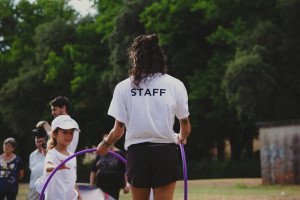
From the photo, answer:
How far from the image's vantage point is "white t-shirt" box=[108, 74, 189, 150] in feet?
15.9

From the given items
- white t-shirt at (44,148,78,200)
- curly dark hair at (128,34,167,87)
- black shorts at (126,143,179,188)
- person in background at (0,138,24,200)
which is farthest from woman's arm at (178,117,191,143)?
person in background at (0,138,24,200)

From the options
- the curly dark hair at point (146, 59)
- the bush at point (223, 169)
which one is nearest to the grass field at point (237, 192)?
the bush at point (223, 169)

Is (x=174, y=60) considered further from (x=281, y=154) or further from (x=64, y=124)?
(x=64, y=124)

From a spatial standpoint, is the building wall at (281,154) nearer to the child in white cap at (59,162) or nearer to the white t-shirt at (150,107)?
the child in white cap at (59,162)

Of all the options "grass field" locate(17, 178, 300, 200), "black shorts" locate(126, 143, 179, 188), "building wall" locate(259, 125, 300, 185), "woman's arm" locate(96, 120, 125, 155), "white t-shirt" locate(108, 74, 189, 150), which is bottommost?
"grass field" locate(17, 178, 300, 200)

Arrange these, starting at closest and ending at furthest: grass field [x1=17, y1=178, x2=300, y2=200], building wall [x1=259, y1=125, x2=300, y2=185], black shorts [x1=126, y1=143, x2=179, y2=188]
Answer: black shorts [x1=126, y1=143, x2=179, y2=188]
grass field [x1=17, y1=178, x2=300, y2=200]
building wall [x1=259, y1=125, x2=300, y2=185]

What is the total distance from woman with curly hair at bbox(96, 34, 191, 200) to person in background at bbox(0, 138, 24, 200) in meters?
6.54

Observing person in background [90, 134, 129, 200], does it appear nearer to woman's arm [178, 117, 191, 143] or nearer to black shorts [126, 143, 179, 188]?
woman's arm [178, 117, 191, 143]

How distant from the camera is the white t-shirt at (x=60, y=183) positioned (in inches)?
261

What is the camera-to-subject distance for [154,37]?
5109 mm

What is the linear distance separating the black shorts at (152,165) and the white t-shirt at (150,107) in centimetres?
7

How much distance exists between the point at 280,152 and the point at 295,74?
7349 millimetres

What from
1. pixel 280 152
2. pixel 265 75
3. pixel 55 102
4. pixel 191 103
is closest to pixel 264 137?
pixel 280 152

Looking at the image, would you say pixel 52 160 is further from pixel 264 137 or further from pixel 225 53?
pixel 225 53
